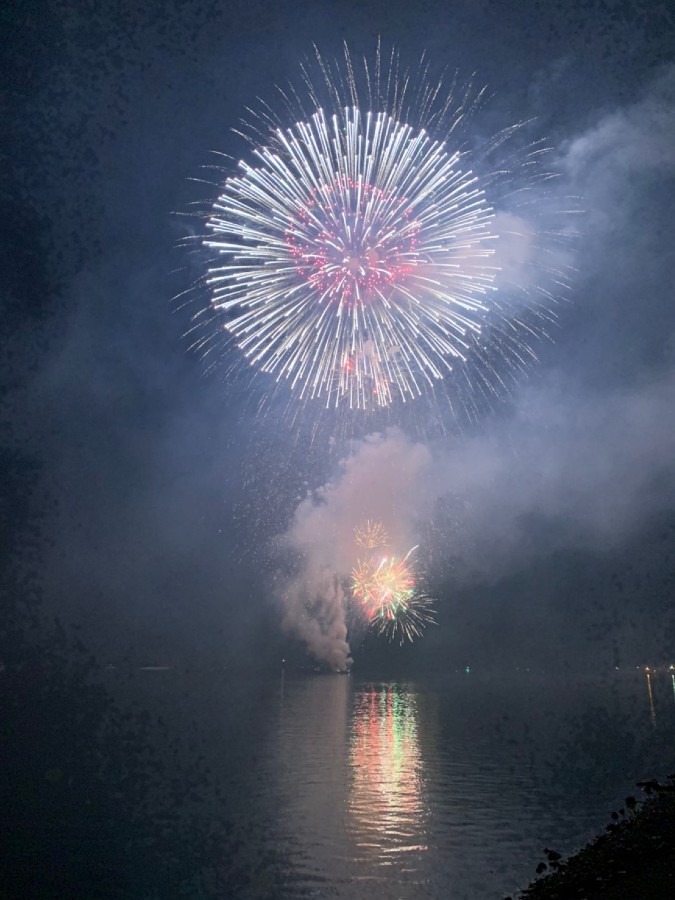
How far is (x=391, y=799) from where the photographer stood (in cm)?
3475

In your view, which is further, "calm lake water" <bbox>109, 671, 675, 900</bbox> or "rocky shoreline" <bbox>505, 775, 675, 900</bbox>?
"calm lake water" <bbox>109, 671, 675, 900</bbox>

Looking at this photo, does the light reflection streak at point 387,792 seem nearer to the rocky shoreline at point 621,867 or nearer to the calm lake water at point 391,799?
the calm lake water at point 391,799

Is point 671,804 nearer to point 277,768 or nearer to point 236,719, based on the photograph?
point 277,768

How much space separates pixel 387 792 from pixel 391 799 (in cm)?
204

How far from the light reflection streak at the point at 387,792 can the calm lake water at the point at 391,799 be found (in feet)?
0.36

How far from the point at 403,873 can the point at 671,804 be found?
1333cm

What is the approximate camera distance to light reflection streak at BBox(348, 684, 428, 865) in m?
26.3

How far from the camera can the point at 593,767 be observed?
45.6 m

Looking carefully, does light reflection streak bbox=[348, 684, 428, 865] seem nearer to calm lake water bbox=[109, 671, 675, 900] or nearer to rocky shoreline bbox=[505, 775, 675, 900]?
calm lake water bbox=[109, 671, 675, 900]

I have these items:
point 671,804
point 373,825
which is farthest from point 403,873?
point 671,804

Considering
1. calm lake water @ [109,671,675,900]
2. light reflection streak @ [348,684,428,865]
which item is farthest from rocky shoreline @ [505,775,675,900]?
light reflection streak @ [348,684,428,865]

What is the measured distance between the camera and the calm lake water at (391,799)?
22.6 meters

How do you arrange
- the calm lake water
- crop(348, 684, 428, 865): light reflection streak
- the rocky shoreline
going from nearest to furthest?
the rocky shoreline
the calm lake water
crop(348, 684, 428, 865): light reflection streak

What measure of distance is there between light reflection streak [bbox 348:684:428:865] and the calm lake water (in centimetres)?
11
